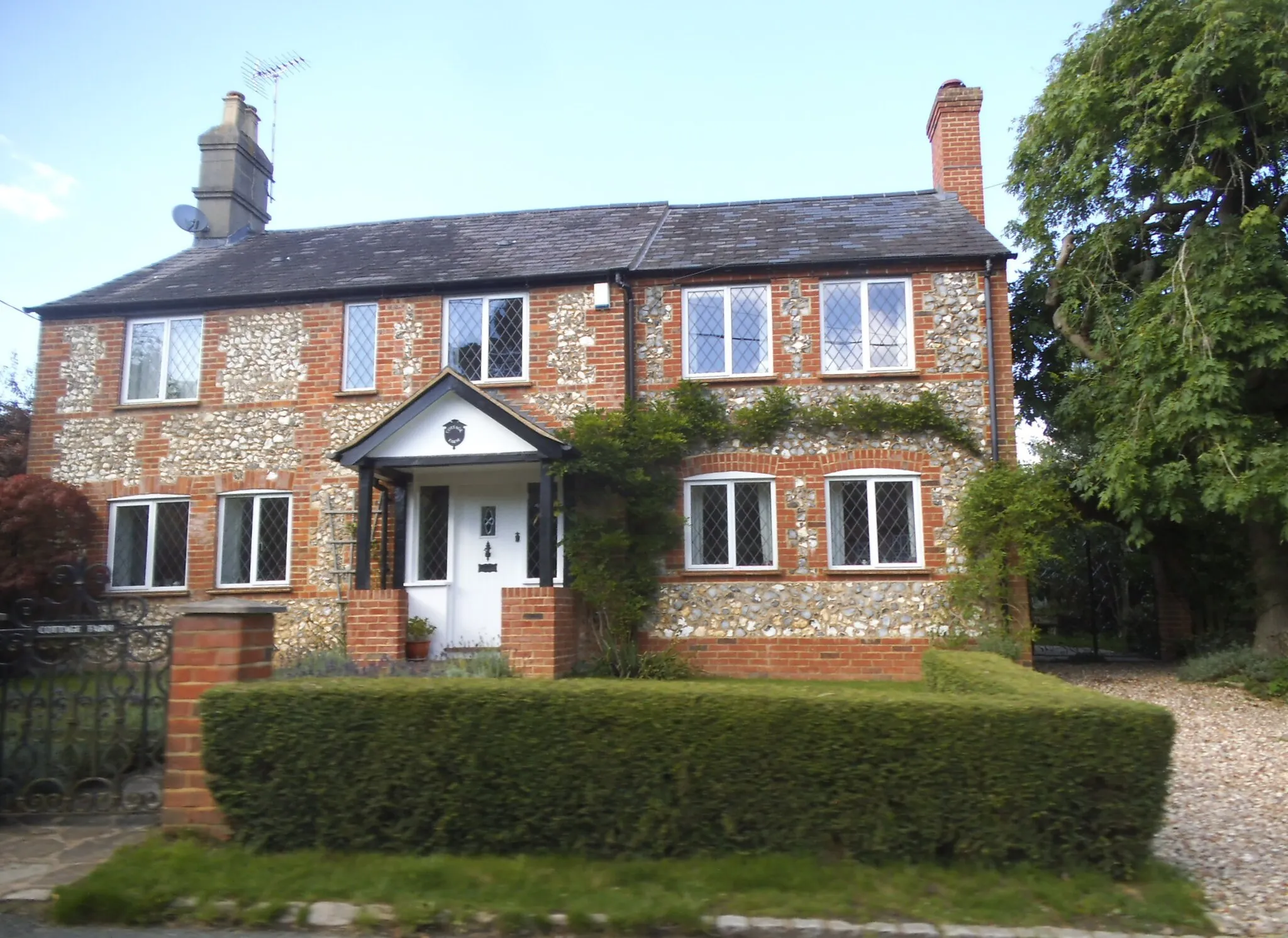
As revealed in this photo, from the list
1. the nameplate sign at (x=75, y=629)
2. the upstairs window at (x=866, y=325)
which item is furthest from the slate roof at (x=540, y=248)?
the nameplate sign at (x=75, y=629)

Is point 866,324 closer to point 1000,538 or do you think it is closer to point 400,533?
point 1000,538

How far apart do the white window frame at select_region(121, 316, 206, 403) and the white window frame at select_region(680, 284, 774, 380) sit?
800 cm

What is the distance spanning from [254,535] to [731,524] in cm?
760

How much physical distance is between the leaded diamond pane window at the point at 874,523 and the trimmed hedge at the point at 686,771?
8.26 m

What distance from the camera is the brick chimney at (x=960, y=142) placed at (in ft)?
51.3

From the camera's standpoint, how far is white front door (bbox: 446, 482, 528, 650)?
1364cm

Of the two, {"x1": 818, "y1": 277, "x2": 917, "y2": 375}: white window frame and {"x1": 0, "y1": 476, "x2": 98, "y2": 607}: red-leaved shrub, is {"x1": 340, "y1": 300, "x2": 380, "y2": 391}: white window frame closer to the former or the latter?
{"x1": 0, "y1": 476, "x2": 98, "y2": 607}: red-leaved shrub

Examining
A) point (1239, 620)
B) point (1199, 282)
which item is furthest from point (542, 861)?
point (1239, 620)

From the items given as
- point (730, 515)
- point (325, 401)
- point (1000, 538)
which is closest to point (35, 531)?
point (325, 401)

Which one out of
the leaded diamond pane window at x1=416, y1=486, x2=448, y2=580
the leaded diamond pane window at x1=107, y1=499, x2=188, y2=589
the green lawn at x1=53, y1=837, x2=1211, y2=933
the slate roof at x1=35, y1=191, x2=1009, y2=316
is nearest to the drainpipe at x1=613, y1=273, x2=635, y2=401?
the slate roof at x1=35, y1=191, x2=1009, y2=316

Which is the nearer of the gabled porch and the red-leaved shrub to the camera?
the gabled porch

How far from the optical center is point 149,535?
14.7 metres

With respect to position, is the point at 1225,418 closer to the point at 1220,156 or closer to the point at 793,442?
the point at 1220,156

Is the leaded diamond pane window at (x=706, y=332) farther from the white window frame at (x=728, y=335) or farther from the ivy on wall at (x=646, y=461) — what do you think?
the ivy on wall at (x=646, y=461)
